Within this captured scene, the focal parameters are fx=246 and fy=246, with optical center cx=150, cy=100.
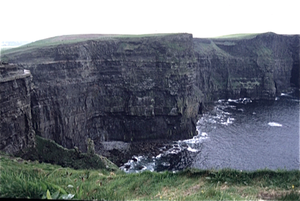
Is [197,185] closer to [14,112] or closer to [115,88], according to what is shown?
[14,112]

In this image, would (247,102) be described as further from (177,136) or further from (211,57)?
(177,136)

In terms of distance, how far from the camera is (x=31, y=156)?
117 ft

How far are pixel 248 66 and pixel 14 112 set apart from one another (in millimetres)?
106608

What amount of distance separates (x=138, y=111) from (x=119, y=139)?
8977 millimetres

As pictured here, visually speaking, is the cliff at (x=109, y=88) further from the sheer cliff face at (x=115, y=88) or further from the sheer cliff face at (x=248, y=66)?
the sheer cliff face at (x=248, y=66)

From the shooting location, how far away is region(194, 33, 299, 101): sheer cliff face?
109 meters

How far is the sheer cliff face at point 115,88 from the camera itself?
5381cm

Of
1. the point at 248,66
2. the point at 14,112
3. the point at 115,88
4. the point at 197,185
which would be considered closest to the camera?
the point at 197,185

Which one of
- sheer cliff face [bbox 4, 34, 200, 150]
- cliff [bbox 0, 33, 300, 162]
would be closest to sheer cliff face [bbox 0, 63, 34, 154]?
cliff [bbox 0, 33, 300, 162]

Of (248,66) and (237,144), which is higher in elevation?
(248,66)

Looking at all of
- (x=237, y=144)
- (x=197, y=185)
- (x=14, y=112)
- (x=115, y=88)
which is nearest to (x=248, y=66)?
(x=237, y=144)

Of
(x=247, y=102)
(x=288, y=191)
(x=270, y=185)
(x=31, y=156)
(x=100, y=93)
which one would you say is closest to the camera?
(x=288, y=191)

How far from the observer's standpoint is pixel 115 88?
219 ft

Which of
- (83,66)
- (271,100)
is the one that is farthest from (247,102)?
(83,66)
